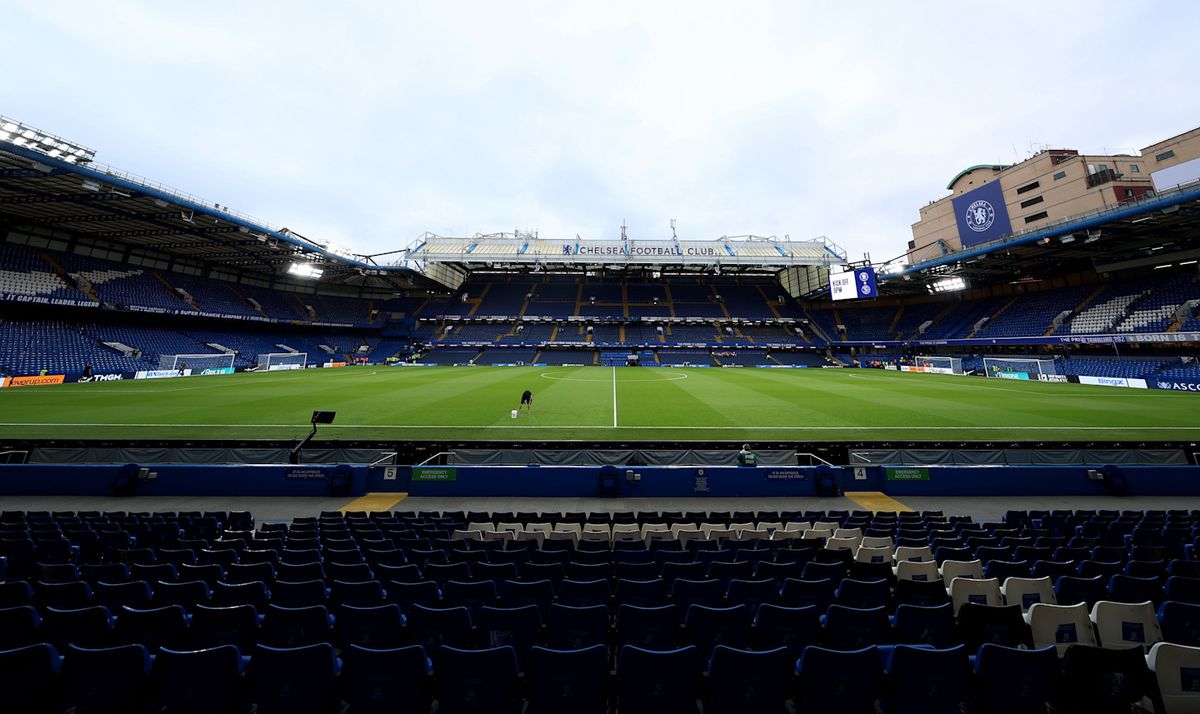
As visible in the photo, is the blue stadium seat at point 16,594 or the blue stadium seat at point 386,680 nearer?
the blue stadium seat at point 386,680

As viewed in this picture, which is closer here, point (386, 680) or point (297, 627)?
point (386, 680)

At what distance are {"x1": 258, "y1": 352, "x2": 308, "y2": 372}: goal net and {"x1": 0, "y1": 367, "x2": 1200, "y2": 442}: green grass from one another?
1667 centimetres

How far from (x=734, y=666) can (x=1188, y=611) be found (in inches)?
184

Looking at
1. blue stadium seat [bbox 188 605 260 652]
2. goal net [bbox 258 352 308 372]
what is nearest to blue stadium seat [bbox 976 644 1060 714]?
blue stadium seat [bbox 188 605 260 652]

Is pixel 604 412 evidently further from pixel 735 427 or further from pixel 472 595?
pixel 472 595

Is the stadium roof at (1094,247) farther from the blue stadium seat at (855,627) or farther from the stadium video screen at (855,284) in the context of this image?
the blue stadium seat at (855,627)

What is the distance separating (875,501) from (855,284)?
37.6 meters

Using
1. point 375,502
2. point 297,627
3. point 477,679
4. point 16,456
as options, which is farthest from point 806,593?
point 16,456

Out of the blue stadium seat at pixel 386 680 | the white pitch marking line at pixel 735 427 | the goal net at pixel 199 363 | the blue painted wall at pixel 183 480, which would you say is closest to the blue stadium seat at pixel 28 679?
the blue stadium seat at pixel 386 680

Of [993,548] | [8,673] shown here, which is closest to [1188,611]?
[993,548]

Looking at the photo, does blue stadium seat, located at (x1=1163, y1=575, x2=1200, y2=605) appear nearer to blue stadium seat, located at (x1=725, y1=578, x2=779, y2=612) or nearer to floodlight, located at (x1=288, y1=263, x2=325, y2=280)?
blue stadium seat, located at (x1=725, y1=578, x2=779, y2=612)

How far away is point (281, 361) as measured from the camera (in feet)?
173

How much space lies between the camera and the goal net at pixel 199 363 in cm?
4209

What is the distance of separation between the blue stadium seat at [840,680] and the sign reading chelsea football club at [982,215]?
71490mm
